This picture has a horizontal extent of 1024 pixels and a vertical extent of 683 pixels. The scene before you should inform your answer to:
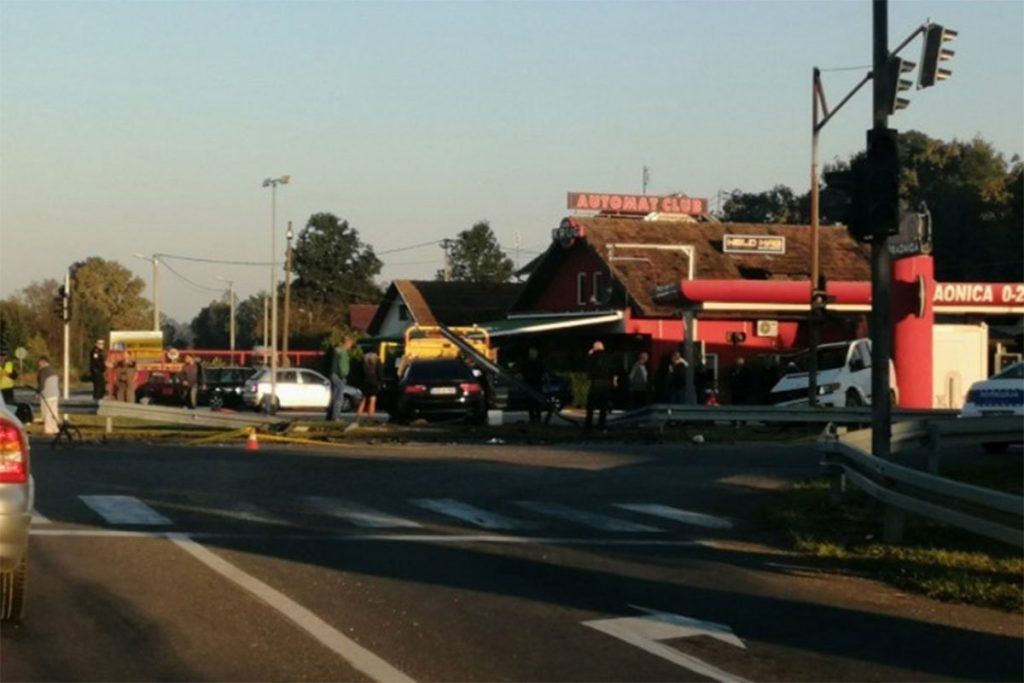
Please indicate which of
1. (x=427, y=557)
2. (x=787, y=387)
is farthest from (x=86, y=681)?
(x=787, y=387)

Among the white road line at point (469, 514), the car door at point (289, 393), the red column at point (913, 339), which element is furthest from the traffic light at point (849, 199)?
the car door at point (289, 393)

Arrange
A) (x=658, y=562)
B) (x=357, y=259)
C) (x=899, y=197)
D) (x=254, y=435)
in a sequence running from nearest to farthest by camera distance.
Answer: (x=658, y=562)
(x=899, y=197)
(x=254, y=435)
(x=357, y=259)

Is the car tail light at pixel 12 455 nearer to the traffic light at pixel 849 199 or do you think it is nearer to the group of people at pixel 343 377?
the traffic light at pixel 849 199

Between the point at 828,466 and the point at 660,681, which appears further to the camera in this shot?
the point at 828,466

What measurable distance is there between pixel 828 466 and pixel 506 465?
6.68 metres

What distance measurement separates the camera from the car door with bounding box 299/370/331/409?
51875 mm

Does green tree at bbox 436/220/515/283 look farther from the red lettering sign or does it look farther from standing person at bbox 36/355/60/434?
standing person at bbox 36/355/60/434

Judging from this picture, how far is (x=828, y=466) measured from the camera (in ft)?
49.2

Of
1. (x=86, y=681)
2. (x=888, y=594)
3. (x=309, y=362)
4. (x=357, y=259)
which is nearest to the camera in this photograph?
(x=86, y=681)

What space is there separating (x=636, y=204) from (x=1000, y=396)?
44.7 m

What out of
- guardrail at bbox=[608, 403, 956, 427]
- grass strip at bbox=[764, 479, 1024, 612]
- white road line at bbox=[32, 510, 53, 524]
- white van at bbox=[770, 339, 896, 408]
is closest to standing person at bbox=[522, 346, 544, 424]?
guardrail at bbox=[608, 403, 956, 427]

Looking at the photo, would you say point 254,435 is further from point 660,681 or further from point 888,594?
point 660,681

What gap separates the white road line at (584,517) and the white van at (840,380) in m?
19.6

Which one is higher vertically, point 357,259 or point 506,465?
point 357,259
